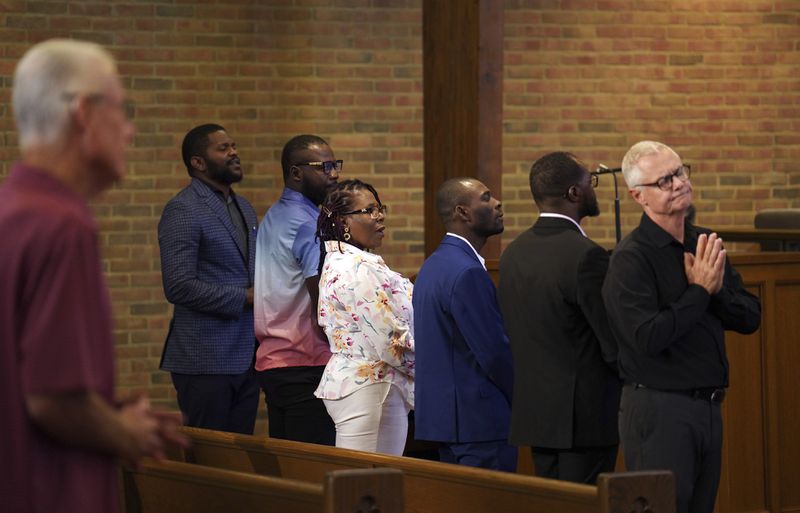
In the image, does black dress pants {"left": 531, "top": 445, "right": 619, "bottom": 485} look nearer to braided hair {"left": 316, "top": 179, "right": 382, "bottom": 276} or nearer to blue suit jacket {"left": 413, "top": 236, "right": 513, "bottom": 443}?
blue suit jacket {"left": 413, "top": 236, "right": 513, "bottom": 443}

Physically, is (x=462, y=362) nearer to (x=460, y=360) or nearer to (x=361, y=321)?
(x=460, y=360)

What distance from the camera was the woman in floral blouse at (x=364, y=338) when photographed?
13.7 ft

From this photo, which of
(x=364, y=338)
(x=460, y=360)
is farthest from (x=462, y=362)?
(x=364, y=338)

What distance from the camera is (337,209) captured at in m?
4.36

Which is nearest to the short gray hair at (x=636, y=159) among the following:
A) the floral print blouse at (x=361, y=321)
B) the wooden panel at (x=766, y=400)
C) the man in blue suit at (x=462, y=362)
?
the man in blue suit at (x=462, y=362)

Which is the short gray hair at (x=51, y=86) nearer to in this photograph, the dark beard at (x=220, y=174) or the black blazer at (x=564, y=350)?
the black blazer at (x=564, y=350)

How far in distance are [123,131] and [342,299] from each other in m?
2.28

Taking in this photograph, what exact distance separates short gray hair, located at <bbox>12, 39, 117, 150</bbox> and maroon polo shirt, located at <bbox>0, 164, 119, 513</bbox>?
0.07 metres

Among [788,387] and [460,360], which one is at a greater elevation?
[460,360]

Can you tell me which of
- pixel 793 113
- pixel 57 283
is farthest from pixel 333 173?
pixel 793 113

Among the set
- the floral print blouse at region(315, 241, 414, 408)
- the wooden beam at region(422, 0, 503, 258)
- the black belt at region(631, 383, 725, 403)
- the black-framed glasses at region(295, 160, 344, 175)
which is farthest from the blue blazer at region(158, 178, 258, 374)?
the black belt at region(631, 383, 725, 403)

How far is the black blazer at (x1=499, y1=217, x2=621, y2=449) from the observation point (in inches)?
151

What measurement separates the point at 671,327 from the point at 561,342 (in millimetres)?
506

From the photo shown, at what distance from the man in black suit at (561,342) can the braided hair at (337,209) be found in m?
0.64
